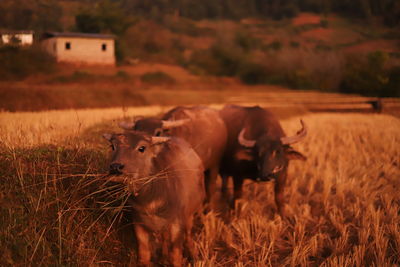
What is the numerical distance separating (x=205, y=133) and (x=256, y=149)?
1062 mm

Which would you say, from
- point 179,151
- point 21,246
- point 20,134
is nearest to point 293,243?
point 179,151

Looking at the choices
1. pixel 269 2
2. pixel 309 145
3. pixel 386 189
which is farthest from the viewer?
pixel 269 2

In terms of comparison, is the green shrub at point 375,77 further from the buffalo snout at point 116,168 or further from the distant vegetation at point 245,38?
the buffalo snout at point 116,168

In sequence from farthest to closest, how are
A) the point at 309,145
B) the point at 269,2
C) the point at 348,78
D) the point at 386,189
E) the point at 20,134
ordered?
1. the point at 269,2
2. the point at 309,145
3. the point at 348,78
4. the point at 386,189
5. the point at 20,134

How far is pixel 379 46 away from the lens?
6262 mm

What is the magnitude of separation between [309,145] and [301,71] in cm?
1282

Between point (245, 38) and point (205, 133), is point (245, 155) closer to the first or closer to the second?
point (205, 133)

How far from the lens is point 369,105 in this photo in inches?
261

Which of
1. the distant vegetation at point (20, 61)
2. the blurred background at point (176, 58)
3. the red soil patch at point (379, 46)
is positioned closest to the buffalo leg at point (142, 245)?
the blurred background at point (176, 58)

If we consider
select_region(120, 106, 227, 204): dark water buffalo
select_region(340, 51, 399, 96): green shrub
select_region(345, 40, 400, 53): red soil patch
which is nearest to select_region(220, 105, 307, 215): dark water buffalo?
select_region(120, 106, 227, 204): dark water buffalo

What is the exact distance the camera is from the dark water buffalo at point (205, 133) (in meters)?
6.00

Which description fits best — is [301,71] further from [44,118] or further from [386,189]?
[44,118]

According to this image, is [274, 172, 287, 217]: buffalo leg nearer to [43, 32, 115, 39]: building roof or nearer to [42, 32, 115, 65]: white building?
[42, 32, 115, 65]: white building

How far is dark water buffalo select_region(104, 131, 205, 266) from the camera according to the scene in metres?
3.17
